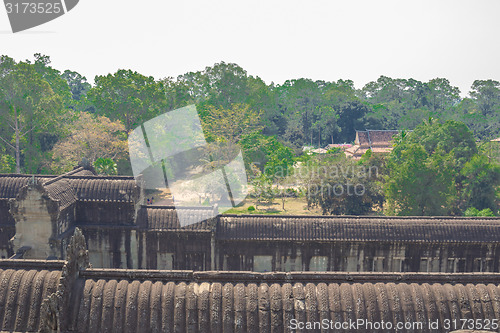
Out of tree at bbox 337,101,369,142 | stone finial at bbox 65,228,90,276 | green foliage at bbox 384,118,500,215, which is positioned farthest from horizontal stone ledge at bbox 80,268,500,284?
tree at bbox 337,101,369,142

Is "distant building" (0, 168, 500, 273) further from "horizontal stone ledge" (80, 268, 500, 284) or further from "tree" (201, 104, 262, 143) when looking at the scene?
"tree" (201, 104, 262, 143)

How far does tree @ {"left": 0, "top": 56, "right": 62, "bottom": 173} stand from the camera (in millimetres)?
41156

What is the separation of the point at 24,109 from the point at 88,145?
22.4 ft

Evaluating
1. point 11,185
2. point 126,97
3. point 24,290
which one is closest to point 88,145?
point 126,97

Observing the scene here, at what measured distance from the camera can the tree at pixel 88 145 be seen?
41603 mm

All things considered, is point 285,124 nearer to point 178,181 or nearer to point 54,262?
point 178,181

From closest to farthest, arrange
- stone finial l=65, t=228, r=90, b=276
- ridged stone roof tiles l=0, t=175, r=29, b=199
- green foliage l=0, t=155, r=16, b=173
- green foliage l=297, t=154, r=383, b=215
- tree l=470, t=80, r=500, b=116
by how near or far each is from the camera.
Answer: stone finial l=65, t=228, r=90, b=276 < ridged stone roof tiles l=0, t=175, r=29, b=199 < green foliage l=297, t=154, r=383, b=215 < green foliage l=0, t=155, r=16, b=173 < tree l=470, t=80, r=500, b=116

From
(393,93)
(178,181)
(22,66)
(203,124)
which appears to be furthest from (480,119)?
(22,66)

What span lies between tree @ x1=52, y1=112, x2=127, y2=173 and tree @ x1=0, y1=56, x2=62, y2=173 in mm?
2295

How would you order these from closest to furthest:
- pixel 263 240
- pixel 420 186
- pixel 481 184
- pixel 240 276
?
pixel 240 276 → pixel 263 240 → pixel 420 186 → pixel 481 184

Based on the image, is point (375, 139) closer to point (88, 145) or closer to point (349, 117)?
point (349, 117)

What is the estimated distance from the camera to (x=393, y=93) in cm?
10538

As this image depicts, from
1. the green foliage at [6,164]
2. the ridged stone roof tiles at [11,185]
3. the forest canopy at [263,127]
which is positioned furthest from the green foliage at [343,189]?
the green foliage at [6,164]

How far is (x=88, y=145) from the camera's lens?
4297cm
